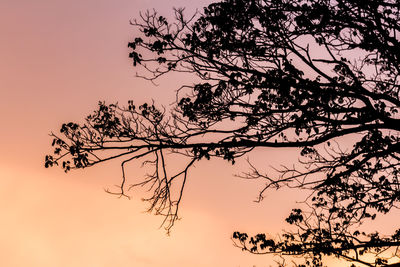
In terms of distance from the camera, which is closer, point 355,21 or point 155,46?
point 355,21

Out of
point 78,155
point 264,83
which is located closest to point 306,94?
point 264,83

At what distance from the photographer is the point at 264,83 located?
8734mm

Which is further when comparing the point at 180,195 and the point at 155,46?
the point at 155,46

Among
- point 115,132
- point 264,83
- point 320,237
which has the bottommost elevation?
point 320,237

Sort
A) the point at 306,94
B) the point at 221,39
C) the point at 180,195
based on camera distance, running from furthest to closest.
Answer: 1. the point at 221,39
2. the point at 180,195
3. the point at 306,94

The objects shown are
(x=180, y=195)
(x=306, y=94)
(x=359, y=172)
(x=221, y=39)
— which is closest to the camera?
(x=306, y=94)

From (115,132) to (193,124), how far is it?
164 cm

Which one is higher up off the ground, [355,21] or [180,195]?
[355,21]

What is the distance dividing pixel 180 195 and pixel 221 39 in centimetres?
350

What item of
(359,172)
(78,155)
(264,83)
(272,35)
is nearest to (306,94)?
(264,83)

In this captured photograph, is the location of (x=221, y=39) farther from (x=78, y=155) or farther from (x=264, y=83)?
(x=78, y=155)

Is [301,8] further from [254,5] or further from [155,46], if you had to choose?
[155,46]

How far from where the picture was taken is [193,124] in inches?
356

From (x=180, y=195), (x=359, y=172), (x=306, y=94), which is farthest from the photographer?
(x=359, y=172)
